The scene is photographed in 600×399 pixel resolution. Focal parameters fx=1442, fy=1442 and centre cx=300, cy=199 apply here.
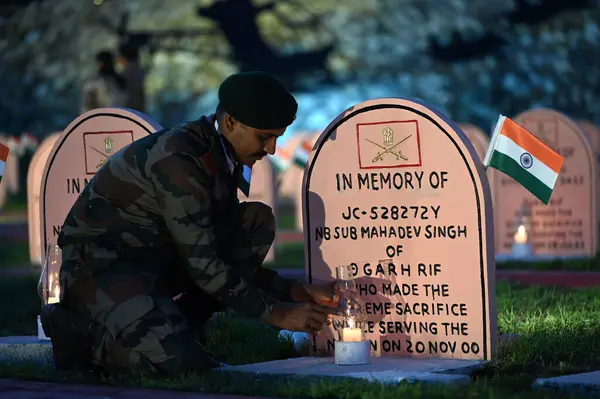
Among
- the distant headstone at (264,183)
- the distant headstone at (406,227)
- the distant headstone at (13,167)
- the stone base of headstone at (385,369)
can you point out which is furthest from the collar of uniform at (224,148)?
the distant headstone at (13,167)

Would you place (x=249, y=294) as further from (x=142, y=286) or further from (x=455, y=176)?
(x=455, y=176)

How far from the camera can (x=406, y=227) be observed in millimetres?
6934

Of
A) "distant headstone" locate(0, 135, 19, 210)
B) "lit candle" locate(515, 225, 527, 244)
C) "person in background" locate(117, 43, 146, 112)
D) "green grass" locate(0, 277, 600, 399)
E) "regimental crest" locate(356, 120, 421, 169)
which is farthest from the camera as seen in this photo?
"distant headstone" locate(0, 135, 19, 210)

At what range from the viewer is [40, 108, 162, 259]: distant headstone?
27.1 feet

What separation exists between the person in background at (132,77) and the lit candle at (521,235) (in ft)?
Result: 13.5

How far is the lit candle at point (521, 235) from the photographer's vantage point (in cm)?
1306

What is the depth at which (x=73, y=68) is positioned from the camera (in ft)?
113

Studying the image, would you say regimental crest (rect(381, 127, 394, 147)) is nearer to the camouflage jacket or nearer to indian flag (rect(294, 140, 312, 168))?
the camouflage jacket

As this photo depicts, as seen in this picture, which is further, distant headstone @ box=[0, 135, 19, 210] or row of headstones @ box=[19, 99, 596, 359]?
distant headstone @ box=[0, 135, 19, 210]

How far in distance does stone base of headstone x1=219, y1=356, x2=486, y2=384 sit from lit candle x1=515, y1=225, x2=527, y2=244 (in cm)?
634

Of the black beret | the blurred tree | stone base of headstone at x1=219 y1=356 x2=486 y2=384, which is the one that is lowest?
stone base of headstone at x1=219 y1=356 x2=486 y2=384

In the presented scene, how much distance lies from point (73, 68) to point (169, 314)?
93.7 ft

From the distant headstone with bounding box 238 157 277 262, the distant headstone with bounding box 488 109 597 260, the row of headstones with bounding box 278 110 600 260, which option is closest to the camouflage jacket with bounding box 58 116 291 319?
the distant headstone with bounding box 488 109 597 260

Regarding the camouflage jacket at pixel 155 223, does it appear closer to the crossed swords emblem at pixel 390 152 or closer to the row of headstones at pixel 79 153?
the crossed swords emblem at pixel 390 152
